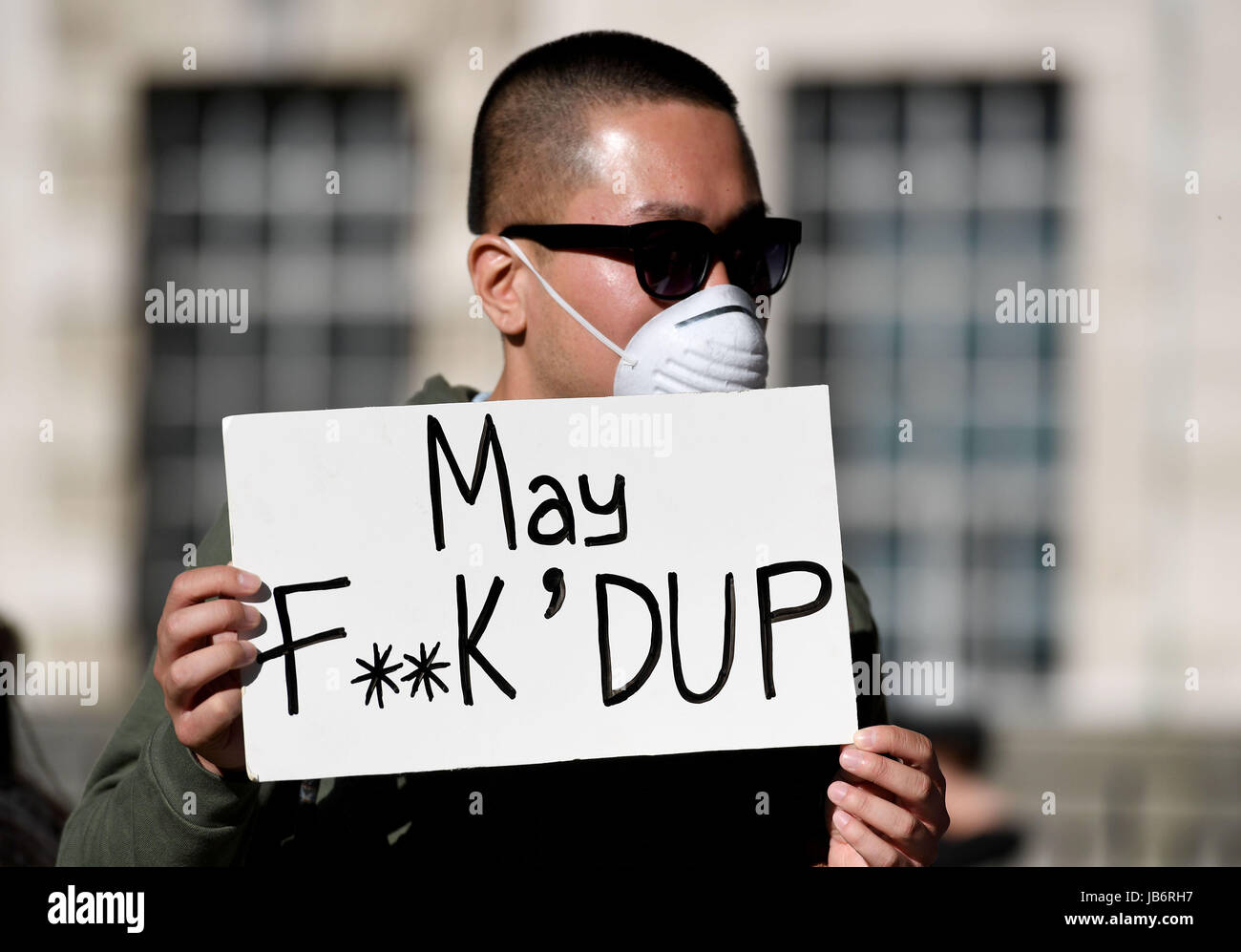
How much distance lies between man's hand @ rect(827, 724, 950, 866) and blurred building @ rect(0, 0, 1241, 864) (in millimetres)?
7063

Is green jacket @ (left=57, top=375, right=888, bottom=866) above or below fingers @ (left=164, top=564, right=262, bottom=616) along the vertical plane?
below

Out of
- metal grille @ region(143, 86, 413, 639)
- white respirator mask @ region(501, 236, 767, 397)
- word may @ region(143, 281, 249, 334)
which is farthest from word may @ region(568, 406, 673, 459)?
metal grille @ region(143, 86, 413, 639)

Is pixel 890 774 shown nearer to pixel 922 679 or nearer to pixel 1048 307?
pixel 922 679

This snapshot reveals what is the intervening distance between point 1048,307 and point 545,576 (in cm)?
853

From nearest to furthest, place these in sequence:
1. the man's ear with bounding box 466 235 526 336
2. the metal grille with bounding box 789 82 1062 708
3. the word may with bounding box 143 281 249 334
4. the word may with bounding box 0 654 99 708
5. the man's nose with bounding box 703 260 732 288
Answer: the man's nose with bounding box 703 260 732 288 < the man's ear with bounding box 466 235 526 336 < the word may with bounding box 0 654 99 708 < the word may with bounding box 143 281 249 334 < the metal grille with bounding box 789 82 1062 708

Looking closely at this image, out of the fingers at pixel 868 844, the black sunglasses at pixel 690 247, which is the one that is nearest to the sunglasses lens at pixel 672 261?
the black sunglasses at pixel 690 247

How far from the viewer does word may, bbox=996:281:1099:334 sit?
9047mm

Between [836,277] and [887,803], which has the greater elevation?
[836,277]

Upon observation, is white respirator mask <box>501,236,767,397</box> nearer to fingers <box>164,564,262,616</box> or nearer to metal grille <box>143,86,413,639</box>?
fingers <box>164,564,262,616</box>

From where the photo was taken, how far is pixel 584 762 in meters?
2.30

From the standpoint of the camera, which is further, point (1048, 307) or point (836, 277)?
point (1048, 307)

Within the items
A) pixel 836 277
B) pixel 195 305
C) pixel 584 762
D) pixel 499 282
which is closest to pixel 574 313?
pixel 499 282
